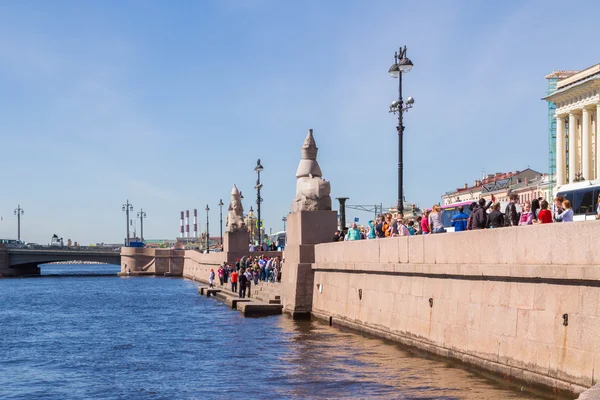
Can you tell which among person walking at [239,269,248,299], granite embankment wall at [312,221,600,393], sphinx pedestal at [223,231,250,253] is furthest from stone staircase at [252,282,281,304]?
sphinx pedestal at [223,231,250,253]

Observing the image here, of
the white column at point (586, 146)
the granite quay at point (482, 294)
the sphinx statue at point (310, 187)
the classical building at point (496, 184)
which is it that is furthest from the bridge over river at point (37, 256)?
the granite quay at point (482, 294)

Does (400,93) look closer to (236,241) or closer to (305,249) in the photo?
(305,249)

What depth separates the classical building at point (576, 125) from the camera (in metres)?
69.4

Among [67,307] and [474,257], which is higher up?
[474,257]

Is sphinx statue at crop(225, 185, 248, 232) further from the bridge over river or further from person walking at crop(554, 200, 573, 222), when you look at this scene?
the bridge over river

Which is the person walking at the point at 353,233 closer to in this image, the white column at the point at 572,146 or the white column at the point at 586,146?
the white column at the point at 586,146

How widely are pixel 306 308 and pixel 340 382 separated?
11.7 m

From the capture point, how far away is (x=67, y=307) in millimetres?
40781

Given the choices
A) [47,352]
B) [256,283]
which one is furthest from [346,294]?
[256,283]

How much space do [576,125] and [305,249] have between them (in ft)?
172

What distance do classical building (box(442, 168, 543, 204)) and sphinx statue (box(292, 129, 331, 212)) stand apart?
59.5m

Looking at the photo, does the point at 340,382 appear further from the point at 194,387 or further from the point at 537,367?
the point at 537,367

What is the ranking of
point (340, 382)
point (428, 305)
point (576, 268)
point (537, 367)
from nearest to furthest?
point (576, 268) → point (537, 367) → point (340, 382) → point (428, 305)

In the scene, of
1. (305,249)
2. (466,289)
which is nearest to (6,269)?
(305,249)
